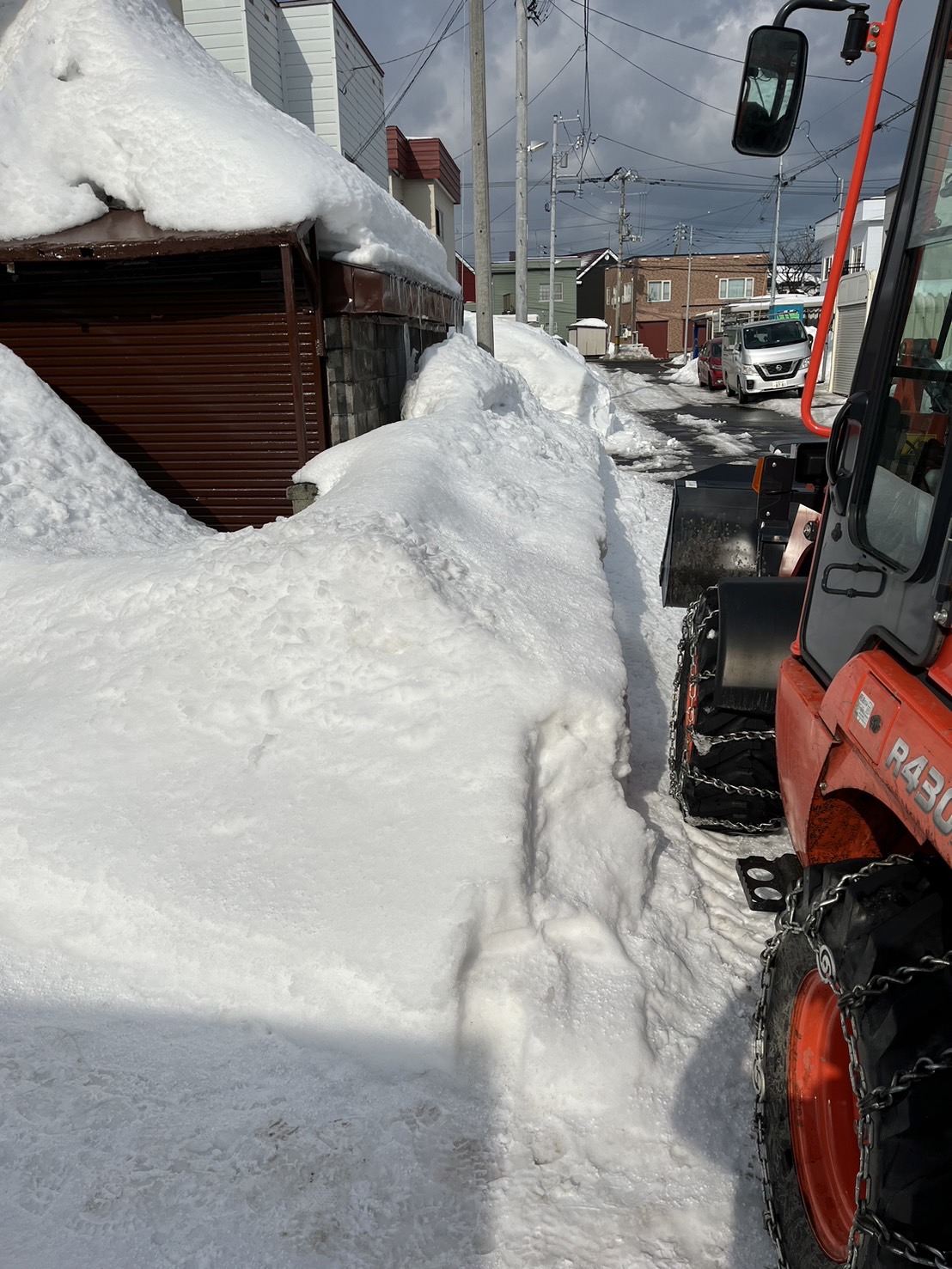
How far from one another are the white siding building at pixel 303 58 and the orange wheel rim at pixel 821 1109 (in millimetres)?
Result: 16930

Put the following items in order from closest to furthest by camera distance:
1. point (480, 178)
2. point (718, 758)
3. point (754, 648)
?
point (754, 648) < point (718, 758) < point (480, 178)

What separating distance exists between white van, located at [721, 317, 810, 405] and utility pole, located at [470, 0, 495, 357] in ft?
37.1

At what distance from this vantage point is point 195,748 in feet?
11.1

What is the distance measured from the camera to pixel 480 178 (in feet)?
48.3

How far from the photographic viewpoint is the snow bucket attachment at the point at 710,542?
Result: 520 centimetres

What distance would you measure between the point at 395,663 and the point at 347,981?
4.11 ft

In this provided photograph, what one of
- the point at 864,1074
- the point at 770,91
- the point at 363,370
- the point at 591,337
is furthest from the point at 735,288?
the point at 864,1074

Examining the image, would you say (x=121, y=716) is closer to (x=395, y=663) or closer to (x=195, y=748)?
(x=195, y=748)

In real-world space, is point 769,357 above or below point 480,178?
below

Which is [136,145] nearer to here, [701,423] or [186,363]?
[186,363]

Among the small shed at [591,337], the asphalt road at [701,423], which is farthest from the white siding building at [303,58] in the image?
the small shed at [591,337]

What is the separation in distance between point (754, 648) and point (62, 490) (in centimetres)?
533

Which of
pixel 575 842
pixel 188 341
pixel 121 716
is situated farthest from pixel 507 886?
pixel 188 341

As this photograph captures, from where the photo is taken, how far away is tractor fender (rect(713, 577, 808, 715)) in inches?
126
